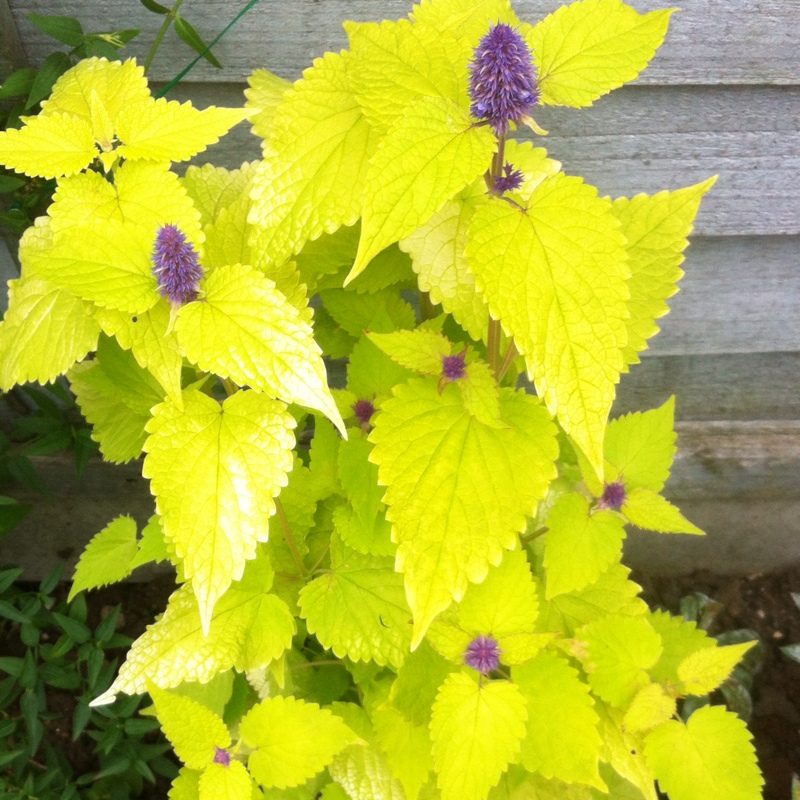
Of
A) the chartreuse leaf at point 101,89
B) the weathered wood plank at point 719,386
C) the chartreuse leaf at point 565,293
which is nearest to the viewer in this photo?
the chartreuse leaf at point 565,293

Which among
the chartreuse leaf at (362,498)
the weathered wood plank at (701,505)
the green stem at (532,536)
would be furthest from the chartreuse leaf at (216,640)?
the weathered wood plank at (701,505)

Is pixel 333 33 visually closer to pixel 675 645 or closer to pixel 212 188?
pixel 212 188

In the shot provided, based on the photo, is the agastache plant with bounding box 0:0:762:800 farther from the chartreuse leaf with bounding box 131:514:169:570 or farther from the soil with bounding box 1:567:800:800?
the soil with bounding box 1:567:800:800

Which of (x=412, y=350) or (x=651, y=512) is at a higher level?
(x=412, y=350)

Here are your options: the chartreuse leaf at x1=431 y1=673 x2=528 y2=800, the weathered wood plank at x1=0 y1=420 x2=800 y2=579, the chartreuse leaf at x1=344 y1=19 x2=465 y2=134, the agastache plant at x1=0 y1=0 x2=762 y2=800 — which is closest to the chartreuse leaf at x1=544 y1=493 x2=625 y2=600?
the agastache plant at x1=0 y1=0 x2=762 y2=800

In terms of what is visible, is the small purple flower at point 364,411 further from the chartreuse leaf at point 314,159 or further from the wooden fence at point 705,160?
the wooden fence at point 705,160

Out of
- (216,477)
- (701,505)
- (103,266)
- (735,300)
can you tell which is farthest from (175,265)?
(701,505)
